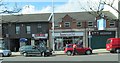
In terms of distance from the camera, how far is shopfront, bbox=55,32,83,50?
50.3 meters

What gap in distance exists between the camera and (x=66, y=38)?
168ft

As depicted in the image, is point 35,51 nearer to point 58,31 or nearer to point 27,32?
point 58,31

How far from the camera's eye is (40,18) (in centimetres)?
5300

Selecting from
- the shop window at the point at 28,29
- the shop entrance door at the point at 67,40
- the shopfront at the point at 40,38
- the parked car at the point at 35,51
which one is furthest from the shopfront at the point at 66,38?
the parked car at the point at 35,51

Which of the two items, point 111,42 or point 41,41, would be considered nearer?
point 111,42

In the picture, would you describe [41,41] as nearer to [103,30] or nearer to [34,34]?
[34,34]

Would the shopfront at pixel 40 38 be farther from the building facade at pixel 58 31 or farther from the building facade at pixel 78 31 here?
the building facade at pixel 78 31

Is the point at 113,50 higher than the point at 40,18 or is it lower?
lower

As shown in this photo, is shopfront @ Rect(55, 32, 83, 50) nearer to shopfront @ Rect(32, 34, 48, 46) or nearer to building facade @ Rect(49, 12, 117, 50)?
building facade @ Rect(49, 12, 117, 50)

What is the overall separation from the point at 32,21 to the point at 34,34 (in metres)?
2.33

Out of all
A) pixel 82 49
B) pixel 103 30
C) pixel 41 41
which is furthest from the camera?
pixel 41 41

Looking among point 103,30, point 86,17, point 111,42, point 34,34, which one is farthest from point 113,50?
point 34,34

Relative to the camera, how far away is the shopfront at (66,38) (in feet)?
165

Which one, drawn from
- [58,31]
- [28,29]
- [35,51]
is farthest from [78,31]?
[35,51]
